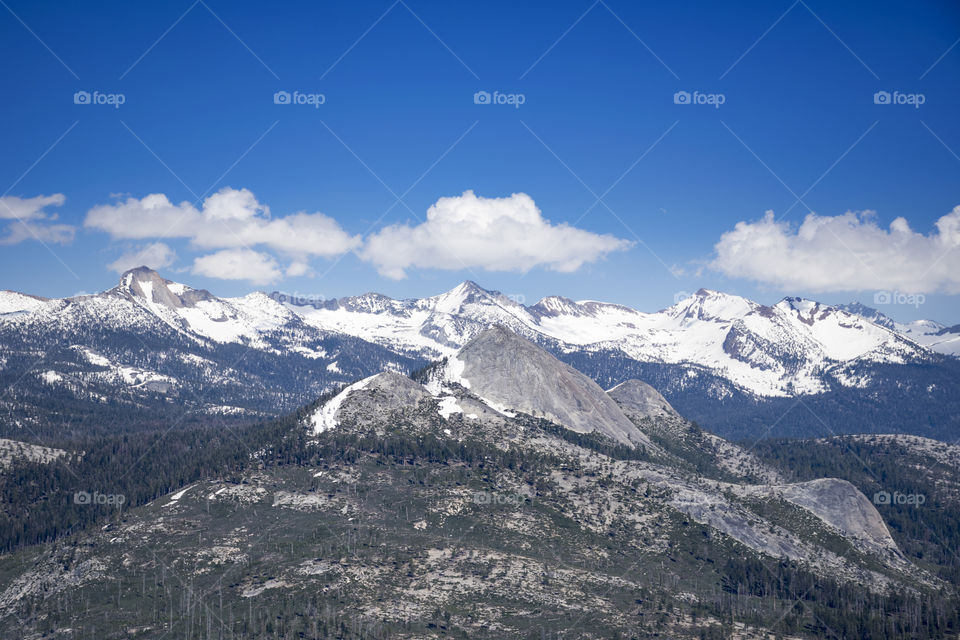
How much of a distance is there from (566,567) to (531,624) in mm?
29893

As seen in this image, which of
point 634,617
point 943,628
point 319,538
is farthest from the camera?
point 319,538

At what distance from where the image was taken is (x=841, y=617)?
181750 mm

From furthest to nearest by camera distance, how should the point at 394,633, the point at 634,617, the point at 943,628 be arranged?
the point at 943,628 < the point at 634,617 < the point at 394,633

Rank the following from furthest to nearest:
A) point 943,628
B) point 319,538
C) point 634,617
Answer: point 319,538 < point 943,628 < point 634,617

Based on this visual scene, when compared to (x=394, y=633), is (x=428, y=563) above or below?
above

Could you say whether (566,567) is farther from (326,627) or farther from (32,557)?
(32,557)

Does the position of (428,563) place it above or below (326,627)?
above

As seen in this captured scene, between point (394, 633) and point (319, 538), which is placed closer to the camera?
point (394, 633)

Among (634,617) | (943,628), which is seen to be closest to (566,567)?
(634,617)

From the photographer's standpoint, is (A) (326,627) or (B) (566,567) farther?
(B) (566,567)

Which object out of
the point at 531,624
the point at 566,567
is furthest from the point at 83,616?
the point at 566,567

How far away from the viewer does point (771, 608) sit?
186 m

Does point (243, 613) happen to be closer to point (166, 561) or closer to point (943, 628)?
point (166, 561)

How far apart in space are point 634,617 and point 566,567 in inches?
970
